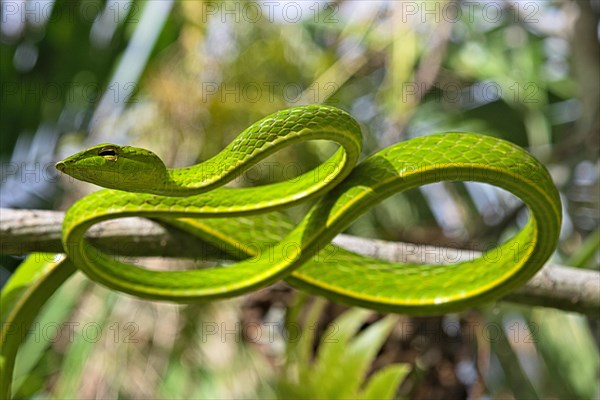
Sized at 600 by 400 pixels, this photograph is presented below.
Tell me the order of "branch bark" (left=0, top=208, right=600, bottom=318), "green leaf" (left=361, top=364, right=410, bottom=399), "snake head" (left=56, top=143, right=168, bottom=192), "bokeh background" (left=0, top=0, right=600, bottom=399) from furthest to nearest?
"bokeh background" (left=0, top=0, right=600, bottom=399) < "green leaf" (left=361, top=364, right=410, bottom=399) < "branch bark" (left=0, top=208, right=600, bottom=318) < "snake head" (left=56, top=143, right=168, bottom=192)

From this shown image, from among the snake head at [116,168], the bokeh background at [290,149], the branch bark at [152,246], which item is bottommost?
the bokeh background at [290,149]

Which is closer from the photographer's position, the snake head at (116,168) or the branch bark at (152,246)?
the snake head at (116,168)

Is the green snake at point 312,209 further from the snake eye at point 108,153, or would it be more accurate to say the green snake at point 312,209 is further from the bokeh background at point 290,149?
the bokeh background at point 290,149

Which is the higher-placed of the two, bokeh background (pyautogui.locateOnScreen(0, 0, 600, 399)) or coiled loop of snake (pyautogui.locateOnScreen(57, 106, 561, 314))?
coiled loop of snake (pyautogui.locateOnScreen(57, 106, 561, 314))

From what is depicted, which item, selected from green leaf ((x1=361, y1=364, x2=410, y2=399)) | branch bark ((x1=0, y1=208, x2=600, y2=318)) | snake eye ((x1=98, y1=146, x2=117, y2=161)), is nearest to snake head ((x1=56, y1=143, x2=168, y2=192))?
snake eye ((x1=98, y1=146, x2=117, y2=161))

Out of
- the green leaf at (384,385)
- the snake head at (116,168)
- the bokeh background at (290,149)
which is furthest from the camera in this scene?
the bokeh background at (290,149)

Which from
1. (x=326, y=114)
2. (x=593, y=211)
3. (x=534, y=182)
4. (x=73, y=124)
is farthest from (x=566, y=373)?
(x=73, y=124)

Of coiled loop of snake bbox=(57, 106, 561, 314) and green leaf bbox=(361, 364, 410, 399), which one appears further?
green leaf bbox=(361, 364, 410, 399)

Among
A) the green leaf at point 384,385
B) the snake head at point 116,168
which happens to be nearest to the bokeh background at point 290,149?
the green leaf at point 384,385

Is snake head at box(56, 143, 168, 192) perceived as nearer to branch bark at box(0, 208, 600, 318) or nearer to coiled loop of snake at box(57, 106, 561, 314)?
coiled loop of snake at box(57, 106, 561, 314)
